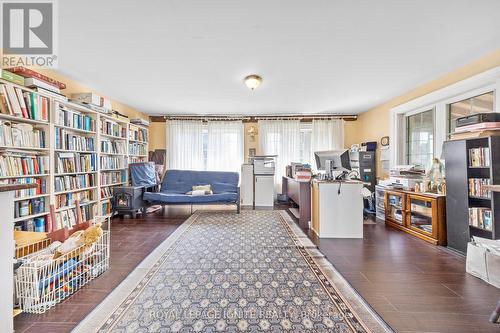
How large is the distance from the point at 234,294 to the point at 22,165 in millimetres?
2651

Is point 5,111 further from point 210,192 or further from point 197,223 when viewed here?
point 210,192

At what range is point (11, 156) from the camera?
229cm

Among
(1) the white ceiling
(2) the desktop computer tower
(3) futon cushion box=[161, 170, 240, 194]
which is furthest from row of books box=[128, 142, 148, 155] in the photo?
(2) the desktop computer tower

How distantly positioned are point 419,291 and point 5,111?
4.10 metres

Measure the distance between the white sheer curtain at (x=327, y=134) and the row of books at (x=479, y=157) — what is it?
304cm

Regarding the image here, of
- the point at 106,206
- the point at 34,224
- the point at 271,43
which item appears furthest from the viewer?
the point at 106,206

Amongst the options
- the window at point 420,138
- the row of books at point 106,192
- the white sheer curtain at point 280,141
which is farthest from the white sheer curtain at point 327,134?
the row of books at point 106,192

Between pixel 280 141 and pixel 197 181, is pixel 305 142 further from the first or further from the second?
pixel 197 181

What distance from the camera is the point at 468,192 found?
236 centimetres

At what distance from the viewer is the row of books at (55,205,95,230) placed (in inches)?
115

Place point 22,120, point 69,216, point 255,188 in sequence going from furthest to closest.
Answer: point 255,188 → point 69,216 → point 22,120

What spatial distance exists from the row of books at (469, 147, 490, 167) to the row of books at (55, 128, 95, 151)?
4859 millimetres

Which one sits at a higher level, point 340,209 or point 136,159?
point 136,159

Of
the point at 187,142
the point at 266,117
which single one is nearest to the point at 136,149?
the point at 187,142
